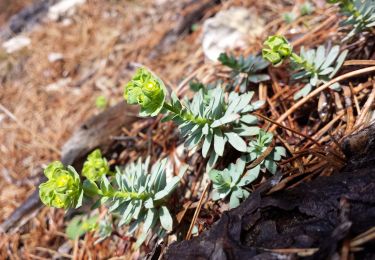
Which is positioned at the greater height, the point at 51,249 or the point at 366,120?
the point at 366,120

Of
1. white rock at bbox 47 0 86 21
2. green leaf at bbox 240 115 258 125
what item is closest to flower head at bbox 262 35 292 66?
green leaf at bbox 240 115 258 125

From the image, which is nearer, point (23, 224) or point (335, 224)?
point (335, 224)

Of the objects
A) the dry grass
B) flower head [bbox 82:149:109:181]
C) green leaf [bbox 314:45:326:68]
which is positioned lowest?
the dry grass

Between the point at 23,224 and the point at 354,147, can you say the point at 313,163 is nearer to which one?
the point at 354,147

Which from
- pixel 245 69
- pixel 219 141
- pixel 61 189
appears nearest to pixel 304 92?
pixel 245 69

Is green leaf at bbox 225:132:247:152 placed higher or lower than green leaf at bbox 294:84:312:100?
higher

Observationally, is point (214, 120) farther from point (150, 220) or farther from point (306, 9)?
point (306, 9)

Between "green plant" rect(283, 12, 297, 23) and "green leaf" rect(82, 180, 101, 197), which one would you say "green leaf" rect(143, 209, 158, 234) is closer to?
"green leaf" rect(82, 180, 101, 197)

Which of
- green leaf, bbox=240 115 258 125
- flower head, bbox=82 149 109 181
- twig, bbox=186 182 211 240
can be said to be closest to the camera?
twig, bbox=186 182 211 240

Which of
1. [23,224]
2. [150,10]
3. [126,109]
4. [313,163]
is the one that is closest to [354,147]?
[313,163]
